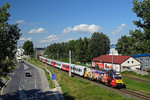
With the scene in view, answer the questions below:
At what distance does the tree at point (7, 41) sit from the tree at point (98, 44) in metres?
64.9

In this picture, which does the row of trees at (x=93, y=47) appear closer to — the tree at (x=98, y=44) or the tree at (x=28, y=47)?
the tree at (x=98, y=44)

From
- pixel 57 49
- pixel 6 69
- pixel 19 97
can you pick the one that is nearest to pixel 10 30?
pixel 6 69

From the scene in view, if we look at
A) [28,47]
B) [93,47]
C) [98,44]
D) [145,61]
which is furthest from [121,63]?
[28,47]

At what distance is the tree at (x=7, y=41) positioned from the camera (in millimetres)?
10672

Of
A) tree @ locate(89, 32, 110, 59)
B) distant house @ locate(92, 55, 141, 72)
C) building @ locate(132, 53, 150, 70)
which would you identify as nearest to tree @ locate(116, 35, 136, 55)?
tree @ locate(89, 32, 110, 59)

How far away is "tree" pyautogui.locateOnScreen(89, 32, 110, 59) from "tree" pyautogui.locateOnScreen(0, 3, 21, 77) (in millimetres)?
64857

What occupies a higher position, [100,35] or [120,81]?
[100,35]

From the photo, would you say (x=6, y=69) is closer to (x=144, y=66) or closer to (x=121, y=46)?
(x=144, y=66)

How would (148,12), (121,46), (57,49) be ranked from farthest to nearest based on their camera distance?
(57,49) < (121,46) < (148,12)

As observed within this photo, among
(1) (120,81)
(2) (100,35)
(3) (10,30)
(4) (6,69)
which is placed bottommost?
(1) (120,81)

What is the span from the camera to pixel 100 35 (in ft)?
256

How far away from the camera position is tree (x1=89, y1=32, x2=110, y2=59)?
75.6 metres

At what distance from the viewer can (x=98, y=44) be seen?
76500 mm

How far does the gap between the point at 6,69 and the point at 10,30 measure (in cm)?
290
